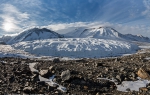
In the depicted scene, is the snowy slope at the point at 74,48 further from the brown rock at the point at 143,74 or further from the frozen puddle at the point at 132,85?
the frozen puddle at the point at 132,85

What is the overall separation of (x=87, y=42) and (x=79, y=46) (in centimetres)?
1745

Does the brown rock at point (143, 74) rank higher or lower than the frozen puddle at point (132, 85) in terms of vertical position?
higher

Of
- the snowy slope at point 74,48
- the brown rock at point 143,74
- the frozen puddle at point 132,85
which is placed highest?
the snowy slope at point 74,48

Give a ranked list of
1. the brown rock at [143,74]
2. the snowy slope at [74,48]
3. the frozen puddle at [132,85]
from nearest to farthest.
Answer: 1. the frozen puddle at [132,85]
2. the brown rock at [143,74]
3. the snowy slope at [74,48]

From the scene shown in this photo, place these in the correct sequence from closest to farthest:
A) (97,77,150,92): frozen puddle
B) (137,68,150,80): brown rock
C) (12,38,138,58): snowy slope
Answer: (97,77,150,92): frozen puddle, (137,68,150,80): brown rock, (12,38,138,58): snowy slope

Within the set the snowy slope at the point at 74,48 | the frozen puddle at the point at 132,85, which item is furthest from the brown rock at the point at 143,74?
the snowy slope at the point at 74,48

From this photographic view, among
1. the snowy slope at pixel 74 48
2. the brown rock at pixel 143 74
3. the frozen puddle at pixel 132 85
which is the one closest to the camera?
the frozen puddle at pixel 132 85

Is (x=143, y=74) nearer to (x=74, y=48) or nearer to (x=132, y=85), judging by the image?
(x=132, y=85)

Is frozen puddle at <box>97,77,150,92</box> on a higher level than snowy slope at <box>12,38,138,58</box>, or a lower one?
lower

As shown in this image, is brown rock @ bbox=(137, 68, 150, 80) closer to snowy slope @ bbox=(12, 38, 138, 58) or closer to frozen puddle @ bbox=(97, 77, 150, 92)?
frozen puddle @ bbox=(97, 77, 150, 92)

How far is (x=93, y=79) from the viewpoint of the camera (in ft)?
75.4

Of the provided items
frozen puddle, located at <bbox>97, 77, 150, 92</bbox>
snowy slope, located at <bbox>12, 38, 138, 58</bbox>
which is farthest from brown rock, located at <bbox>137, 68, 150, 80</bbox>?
snowy slope, located at <bbox>12, 38, 138, 58</bbox>

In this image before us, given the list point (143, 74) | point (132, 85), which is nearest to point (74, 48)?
point (143, 74)

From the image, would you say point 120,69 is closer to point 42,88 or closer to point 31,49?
point 42,88
